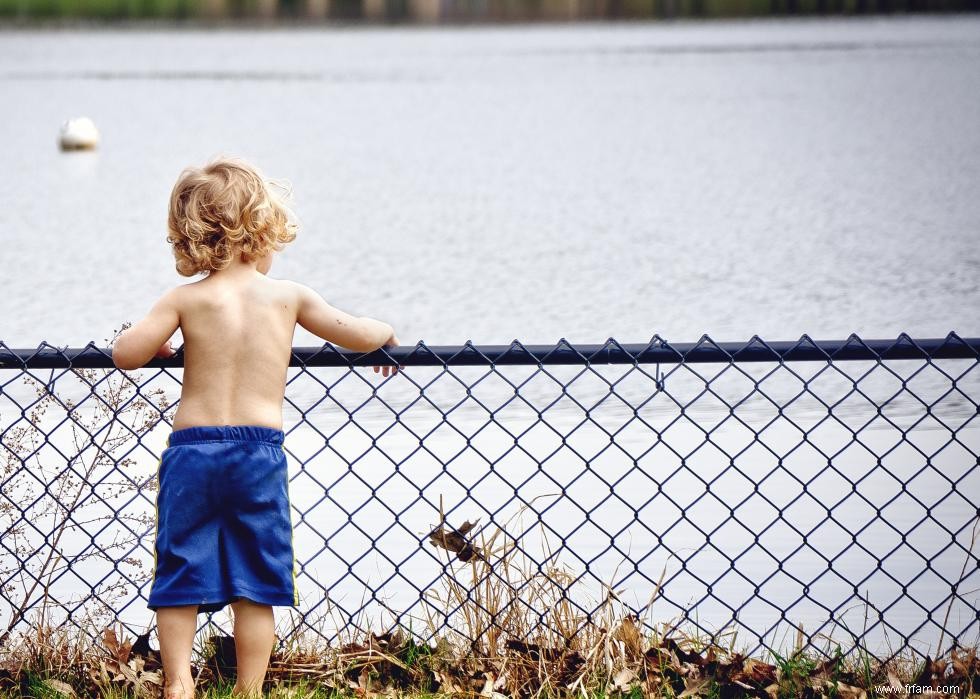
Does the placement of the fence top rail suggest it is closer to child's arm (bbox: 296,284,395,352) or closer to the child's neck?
child's arm (bbox: 296,284,395,352)

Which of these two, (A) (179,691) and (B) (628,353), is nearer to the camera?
(A) (179,691)

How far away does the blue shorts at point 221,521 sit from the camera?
258 cm

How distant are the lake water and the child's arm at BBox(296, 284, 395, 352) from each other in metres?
0.51

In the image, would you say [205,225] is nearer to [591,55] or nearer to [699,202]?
[699,202]

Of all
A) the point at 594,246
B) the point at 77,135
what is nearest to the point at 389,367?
the point at 594,246

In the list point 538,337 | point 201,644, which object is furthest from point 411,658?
point 538,337

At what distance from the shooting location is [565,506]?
479 cm

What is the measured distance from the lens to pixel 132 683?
2912mm

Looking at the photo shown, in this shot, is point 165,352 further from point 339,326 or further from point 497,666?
point 497,666

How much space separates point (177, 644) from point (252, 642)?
16 cm

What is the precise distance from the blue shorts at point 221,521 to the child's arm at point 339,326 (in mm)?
246

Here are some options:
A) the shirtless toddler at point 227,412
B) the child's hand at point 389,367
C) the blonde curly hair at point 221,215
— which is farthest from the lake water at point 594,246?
the blonde curly hair at point 221,215

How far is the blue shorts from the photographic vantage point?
2.58m

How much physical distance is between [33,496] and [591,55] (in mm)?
39846
